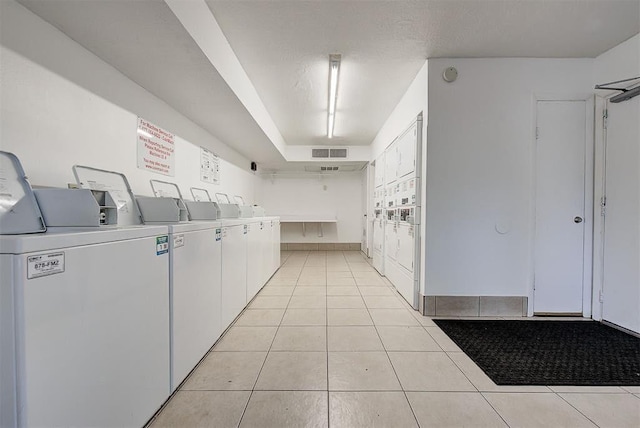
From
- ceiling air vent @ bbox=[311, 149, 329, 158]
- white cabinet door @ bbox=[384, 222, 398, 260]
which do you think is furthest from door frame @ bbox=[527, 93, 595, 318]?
ceiling air vent @ bbox=[311, 149, 329, 158]

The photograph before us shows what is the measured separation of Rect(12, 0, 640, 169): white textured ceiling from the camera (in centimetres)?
158

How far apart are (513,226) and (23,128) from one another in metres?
3.79

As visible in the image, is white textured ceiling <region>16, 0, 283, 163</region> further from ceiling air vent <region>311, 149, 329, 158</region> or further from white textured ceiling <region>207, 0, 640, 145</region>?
ceiling air vent <region>311, 149, 329, 158</region>

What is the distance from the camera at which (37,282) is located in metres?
0.75

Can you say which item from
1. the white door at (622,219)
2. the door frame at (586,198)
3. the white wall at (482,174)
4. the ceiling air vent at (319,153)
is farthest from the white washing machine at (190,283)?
the ceiling air vent at (319,153)

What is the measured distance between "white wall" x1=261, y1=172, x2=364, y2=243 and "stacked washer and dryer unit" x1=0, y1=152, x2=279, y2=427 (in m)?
5.13

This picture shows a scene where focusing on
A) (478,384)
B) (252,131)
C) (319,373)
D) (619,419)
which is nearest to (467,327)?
(478,384)

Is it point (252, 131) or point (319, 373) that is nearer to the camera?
point (319, 373)

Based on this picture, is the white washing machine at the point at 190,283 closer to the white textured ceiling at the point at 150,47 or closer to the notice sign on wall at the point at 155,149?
the notice sign on wall at the point at 155,149

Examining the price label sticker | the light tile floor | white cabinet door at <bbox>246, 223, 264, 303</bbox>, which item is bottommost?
the light tile floor

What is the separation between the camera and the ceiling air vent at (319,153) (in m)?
5.63

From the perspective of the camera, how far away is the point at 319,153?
18.5 ft

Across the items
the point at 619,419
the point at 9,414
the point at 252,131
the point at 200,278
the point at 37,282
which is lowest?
the point at 619,419

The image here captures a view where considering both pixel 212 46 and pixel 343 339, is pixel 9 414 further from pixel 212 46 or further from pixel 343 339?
pixel 212 46
